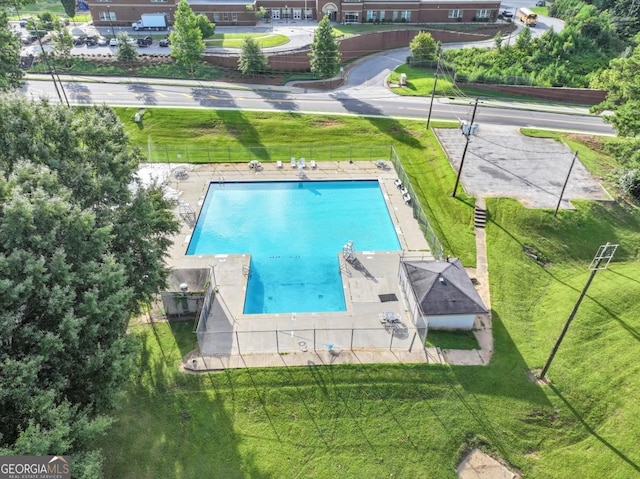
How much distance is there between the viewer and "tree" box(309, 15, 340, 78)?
2142 inches

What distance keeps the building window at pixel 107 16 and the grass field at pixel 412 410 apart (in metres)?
71.3

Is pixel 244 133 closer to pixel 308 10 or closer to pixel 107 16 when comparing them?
pixel 308 10

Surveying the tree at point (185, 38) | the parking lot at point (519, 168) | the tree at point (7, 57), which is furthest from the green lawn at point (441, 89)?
the tree at point (7, 57)

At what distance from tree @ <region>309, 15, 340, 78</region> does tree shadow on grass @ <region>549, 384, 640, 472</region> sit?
47.2 m

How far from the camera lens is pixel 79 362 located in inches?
626

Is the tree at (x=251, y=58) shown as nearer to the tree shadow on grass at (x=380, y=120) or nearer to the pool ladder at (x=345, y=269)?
the tree shadow on grass at (x=380, y=120)

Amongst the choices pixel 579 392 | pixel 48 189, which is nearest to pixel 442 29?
pixel 579 392

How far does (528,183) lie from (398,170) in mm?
11548

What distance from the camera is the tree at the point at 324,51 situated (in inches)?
2142

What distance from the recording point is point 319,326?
2544 centimetres

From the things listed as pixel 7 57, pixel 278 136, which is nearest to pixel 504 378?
pixel 278 136

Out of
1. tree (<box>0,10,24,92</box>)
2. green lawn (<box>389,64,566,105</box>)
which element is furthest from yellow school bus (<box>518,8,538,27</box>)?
tree (<box>0,10,24,92</box>)

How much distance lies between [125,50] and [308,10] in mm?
35318

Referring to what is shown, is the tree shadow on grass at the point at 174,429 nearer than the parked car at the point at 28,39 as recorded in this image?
Yes
